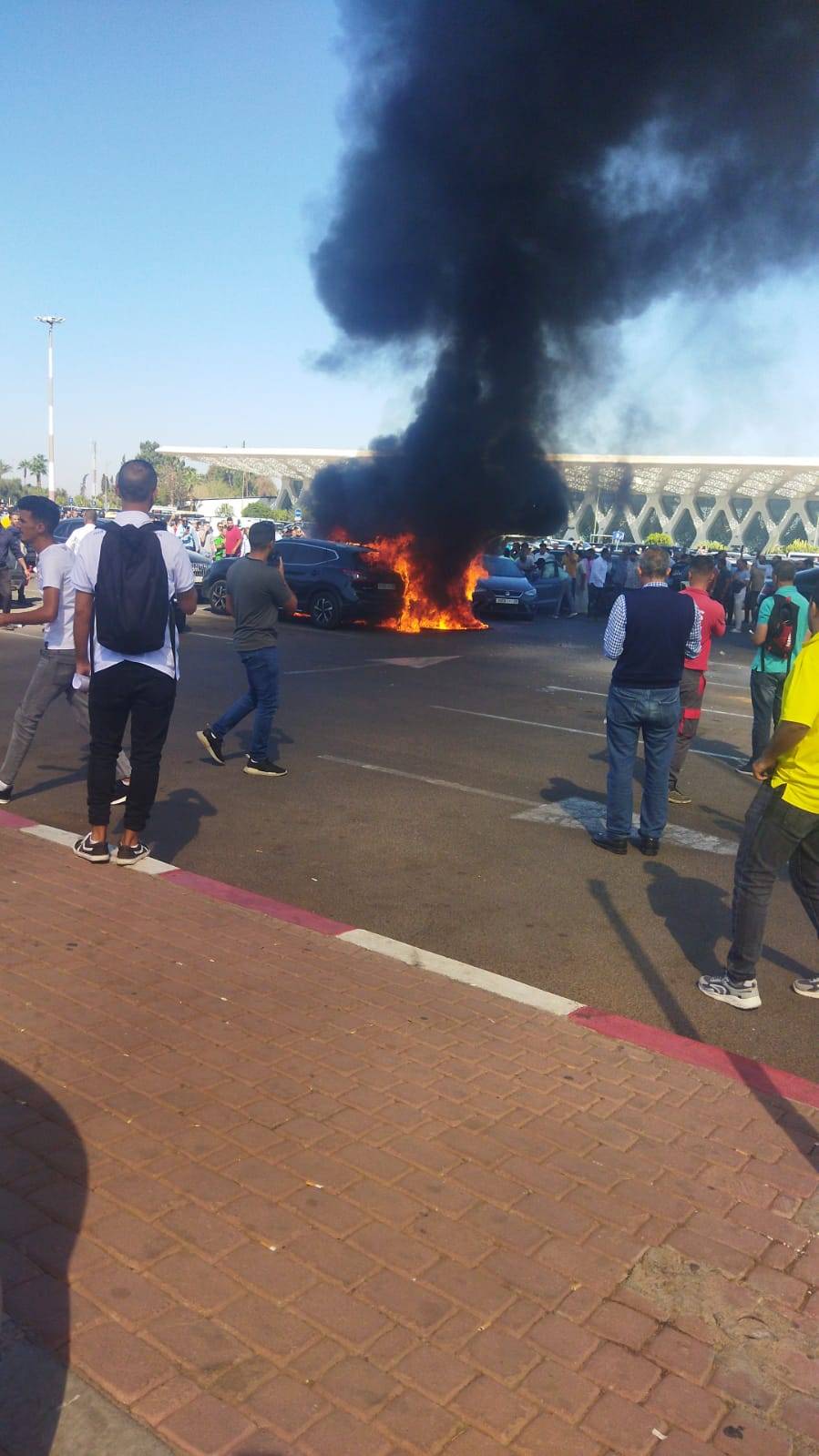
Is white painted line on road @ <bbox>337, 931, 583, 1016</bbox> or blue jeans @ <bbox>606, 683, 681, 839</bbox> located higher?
blue jeans @ <bbox>606, 683, 681, 839</bbox>

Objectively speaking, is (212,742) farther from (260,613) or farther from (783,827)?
(783,827)

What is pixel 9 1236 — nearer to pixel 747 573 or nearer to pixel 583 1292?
pixel 583 1292

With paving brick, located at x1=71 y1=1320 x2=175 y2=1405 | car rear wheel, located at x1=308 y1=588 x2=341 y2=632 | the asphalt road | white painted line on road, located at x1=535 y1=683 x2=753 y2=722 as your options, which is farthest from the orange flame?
paving brick, located at x1=71 y1=1320 x2=175 y2=1405

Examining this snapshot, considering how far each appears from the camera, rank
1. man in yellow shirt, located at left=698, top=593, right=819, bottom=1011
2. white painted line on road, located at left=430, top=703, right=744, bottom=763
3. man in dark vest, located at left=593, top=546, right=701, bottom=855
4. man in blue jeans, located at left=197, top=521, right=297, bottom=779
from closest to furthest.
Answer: man in yellow shirt, located at left=698, top=593, right=819, bottom=1011
man in dark vest, located at left=593, top=546, right=701, bottom=855
man in blue jeans, located at left=197, top=521, right=297, bottom=779
white painted line on road, located at left=430, top=703, right=744, bottom=763

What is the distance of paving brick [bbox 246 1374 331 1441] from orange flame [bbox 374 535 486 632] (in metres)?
A: 17.9

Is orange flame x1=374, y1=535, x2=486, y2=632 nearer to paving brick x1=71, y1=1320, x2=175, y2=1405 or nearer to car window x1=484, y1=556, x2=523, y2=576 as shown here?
car window x1=484, y1=556, x2=523, y2=576

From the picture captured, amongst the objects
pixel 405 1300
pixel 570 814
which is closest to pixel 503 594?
pixel 570 814

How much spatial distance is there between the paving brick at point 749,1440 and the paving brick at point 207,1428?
95 centimetres

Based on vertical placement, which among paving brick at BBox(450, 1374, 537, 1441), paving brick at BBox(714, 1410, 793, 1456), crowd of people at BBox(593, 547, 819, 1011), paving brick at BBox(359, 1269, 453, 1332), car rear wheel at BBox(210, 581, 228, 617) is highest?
crowd of people at BBox(593, 547, 819, 1011)

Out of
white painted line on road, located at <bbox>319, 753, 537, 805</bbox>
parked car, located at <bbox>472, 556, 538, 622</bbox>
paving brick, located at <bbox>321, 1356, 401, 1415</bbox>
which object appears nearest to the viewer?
paving brick, located at <bbox>321, 1356, 401, 1415</bbox>

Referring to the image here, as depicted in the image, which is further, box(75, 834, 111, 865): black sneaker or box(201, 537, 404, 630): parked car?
box(201, 537, 404, 630): parked car

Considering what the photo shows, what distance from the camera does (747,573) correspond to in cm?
2625

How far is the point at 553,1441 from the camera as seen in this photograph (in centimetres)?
212

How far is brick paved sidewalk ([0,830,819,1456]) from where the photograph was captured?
2.20 meters
